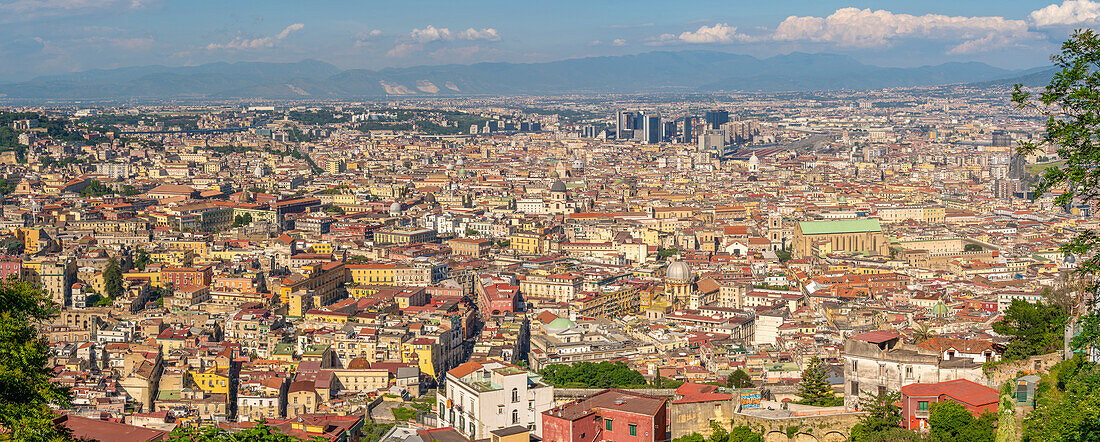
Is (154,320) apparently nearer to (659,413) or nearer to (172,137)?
(659,413)

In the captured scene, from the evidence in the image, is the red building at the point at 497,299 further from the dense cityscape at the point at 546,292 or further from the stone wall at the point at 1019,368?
the stone wall at the point at 1019,368

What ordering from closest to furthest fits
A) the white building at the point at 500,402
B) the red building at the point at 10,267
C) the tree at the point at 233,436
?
the tree at the point at 233,436 → the white building at the point at 500,402 → the red building at the point at 10,267

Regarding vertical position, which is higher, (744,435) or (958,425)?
(958,425)

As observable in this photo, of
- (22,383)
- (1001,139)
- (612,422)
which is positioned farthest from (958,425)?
(1001,139)

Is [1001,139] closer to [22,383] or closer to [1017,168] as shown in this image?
[1017,168]

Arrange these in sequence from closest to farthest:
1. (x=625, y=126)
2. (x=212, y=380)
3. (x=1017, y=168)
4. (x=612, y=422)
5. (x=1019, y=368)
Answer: (x=1019, y=368)
(x=612, y=422)
(x=212, y=380)
(x=1017, y=168)
(x=625, y=126)

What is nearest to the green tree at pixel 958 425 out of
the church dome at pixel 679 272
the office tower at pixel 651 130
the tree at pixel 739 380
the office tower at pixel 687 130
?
the tree at pixel 739 380

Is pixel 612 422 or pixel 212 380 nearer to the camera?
pixel 612 422
